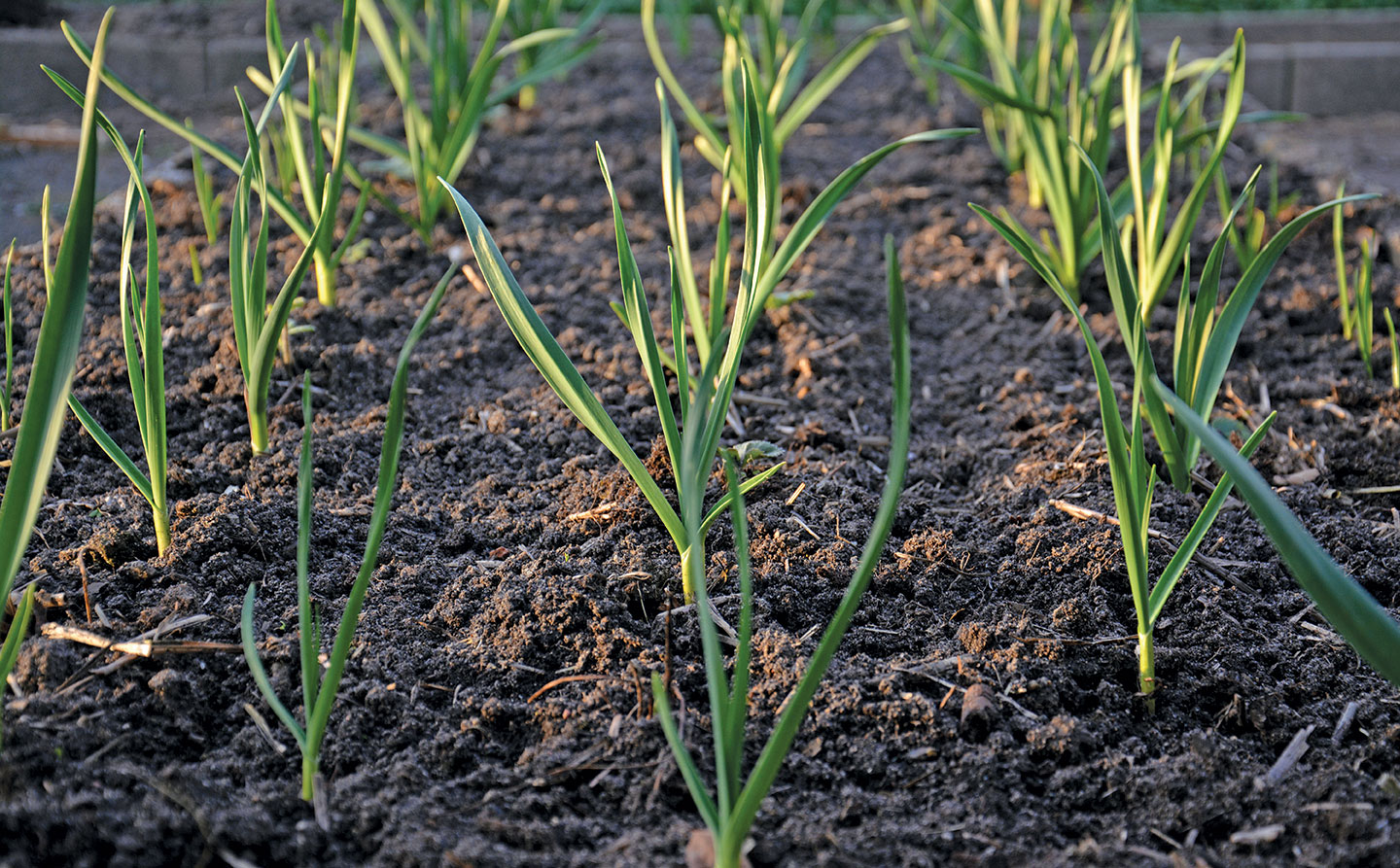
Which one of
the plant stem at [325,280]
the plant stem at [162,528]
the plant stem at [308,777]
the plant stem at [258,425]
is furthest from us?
the plant stem at [325,280]

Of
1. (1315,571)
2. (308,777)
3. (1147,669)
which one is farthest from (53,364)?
(1147,669)

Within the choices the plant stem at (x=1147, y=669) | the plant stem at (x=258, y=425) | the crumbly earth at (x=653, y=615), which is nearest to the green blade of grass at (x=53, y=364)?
the crumbly earth at (x=653, y=615)

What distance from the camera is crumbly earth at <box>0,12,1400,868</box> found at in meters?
0.92

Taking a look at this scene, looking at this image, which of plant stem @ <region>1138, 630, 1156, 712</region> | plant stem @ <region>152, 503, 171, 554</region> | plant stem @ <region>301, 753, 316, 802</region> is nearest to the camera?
plant stem @ <region>301, 753, 316, 802</region>

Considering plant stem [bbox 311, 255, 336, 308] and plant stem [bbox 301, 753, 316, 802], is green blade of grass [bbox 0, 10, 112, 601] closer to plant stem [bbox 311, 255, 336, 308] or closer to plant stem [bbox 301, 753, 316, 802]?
plant stem [bbox 301, 753, 316, 802]

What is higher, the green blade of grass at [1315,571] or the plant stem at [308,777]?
the green blade of grass at [1315,571]

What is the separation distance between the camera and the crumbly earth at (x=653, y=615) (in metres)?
0.92

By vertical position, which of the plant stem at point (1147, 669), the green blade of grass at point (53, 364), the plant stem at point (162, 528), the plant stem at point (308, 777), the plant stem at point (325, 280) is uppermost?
the green blade of grass at point (53, 364)

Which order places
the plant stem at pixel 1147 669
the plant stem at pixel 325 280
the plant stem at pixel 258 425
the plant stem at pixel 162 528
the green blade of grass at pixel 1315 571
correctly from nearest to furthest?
the green blade of grass at pixel 1315 571 < the plant stem at pixel 1147 669 < the plant stem at pixel 162 528 < the plant stem at pixel 258 425 < the plant stem at pixel 325 280

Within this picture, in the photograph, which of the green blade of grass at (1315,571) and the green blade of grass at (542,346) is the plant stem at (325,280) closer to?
the green blade of grass at (542,346)

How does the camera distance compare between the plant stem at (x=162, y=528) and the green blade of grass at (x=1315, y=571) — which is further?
the plant stem at (x=162, y=528)

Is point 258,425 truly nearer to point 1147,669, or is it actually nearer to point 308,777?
point 308,777

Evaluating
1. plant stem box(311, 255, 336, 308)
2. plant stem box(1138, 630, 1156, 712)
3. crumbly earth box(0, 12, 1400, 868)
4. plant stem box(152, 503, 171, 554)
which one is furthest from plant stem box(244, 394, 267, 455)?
plant stem box(1138, 630, 1156, 712)

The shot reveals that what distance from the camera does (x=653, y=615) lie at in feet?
4.00
